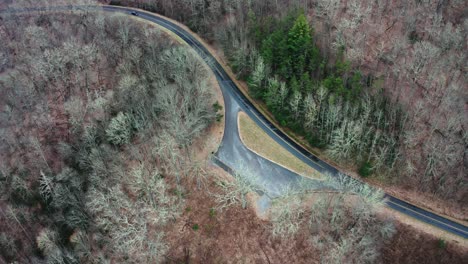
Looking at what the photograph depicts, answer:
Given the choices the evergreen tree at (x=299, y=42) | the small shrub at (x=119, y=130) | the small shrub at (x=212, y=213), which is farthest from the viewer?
the evergreen tree at (x=299, y=42)

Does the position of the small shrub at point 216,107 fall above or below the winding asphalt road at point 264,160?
above

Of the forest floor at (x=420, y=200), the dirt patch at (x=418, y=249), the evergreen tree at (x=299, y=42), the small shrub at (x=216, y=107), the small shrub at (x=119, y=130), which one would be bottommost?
the dirt patch at (x=418, y=249)

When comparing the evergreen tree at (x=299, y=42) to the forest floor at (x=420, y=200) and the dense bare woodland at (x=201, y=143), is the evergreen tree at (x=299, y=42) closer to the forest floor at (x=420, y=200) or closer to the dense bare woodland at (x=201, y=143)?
the dense bare woodland at (x=201, y=143)

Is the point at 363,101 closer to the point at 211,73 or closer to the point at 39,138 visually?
the point at 211,73

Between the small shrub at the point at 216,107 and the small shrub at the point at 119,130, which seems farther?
the small shrub at the point at 216,107

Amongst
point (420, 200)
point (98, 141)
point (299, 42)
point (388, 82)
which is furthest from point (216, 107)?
point (420, 200)

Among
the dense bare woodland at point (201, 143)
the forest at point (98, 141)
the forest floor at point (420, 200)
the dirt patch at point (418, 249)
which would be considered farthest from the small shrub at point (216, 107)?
the dirt patch at point (418, 249)
